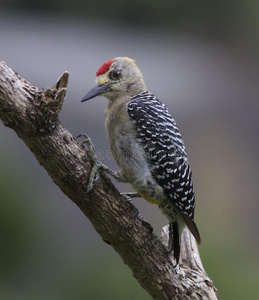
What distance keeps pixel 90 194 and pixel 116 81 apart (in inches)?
48.1

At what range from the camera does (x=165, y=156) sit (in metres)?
3.62

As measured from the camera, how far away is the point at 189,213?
145 inches

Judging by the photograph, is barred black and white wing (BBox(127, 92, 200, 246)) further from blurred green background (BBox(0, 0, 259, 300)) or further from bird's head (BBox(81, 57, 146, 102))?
blurred green background (BBox(0, 0, 259, 300))

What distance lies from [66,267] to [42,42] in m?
5.37

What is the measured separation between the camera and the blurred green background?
5809 mm

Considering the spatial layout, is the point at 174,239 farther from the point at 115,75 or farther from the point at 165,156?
the point at 115,75

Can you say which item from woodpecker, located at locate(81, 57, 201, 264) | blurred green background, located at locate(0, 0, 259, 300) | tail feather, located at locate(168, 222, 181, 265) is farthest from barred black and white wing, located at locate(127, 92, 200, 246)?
blurred green background, located at locate(0, 0, 259, 300)

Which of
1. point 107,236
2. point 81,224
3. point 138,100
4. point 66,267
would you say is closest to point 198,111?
point 81,224

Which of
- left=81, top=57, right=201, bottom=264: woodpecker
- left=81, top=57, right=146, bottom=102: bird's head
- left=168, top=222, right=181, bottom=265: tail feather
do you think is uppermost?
left=81, top=57, right=146, bottom=102: bird's head

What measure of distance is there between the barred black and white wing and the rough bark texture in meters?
0.32

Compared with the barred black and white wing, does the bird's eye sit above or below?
above

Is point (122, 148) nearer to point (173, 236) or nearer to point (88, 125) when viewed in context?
point (173, 236)

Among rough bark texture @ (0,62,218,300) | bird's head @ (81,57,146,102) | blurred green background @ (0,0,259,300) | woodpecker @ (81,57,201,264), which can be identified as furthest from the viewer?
blurred green background @ (0,0,259,300)

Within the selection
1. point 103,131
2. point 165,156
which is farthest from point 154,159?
point 103,131
